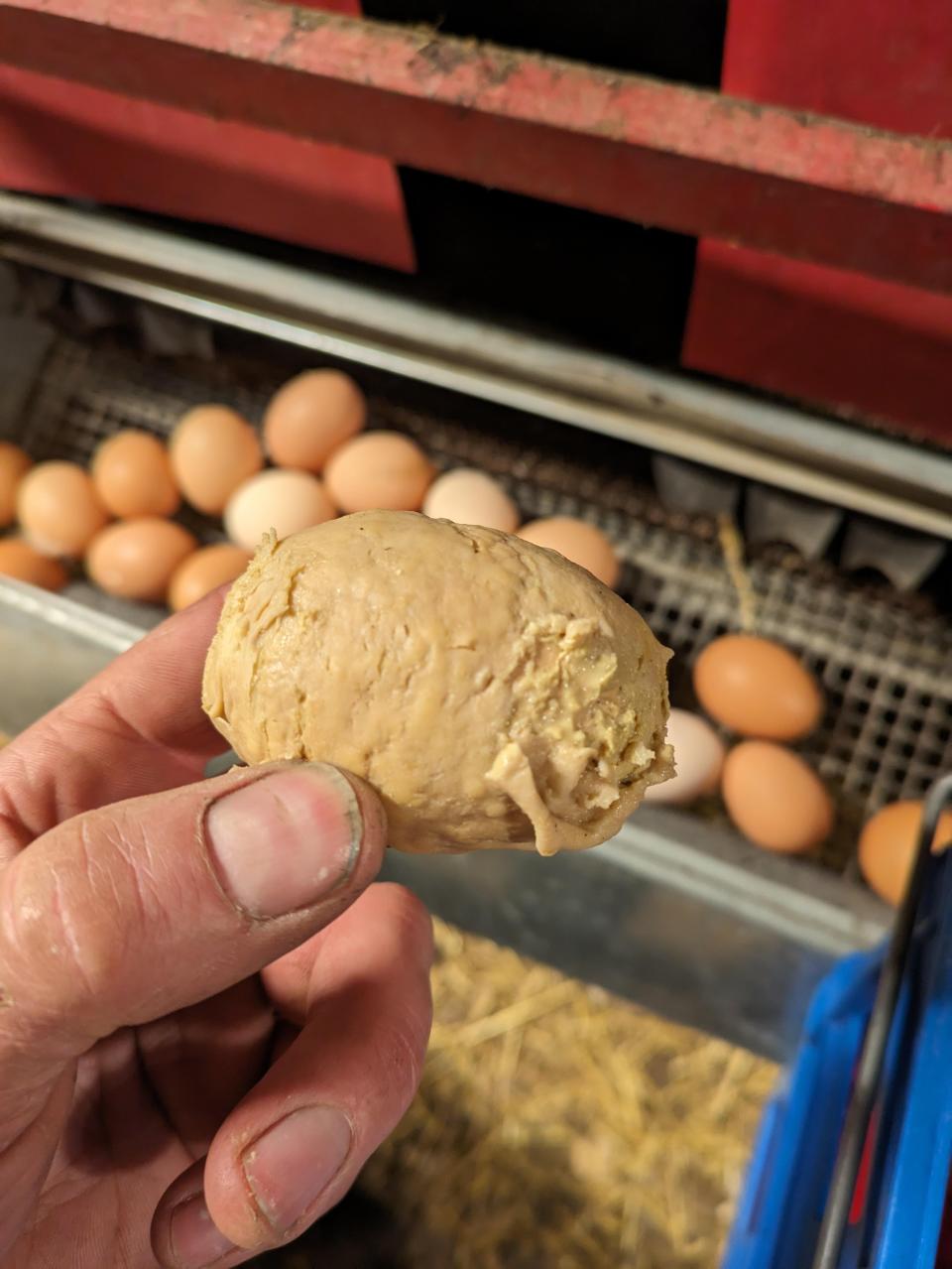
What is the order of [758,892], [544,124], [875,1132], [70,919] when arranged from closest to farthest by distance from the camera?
1. [70,919]
2. [544,124]
3. [875,1132]
4. [758,892]

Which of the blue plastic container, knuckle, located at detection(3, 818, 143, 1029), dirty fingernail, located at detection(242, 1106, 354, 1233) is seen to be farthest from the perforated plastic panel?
knuckle, located at detection(3, 818, 143, 1029)

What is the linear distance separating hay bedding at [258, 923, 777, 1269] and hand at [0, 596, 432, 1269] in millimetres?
678

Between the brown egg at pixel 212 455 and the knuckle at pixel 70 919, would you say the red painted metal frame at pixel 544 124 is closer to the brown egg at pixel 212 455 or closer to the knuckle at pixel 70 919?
the brown egg at pixel 212 455

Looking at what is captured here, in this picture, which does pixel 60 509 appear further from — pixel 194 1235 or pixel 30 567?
pixel 194 1235

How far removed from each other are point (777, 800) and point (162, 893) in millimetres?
1041

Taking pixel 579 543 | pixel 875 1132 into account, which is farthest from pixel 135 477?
pixel 875 1132

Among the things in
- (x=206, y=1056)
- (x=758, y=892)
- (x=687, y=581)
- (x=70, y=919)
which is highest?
(x=70, y=919)

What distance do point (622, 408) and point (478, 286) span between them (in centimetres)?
31

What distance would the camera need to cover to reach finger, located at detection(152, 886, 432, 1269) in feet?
2.58

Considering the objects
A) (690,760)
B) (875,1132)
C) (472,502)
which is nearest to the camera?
(875,1132)

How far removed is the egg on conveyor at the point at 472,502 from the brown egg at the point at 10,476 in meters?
0.81

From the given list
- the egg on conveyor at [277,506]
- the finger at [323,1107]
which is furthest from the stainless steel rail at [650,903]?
the finger at [323,1107]

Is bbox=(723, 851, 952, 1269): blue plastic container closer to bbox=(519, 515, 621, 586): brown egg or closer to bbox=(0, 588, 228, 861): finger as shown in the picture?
bbox=(519, 515, 621, 586): brown egg

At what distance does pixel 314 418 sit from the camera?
1.61 m
